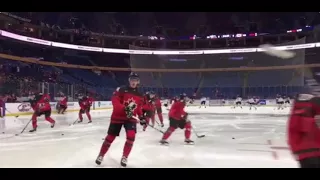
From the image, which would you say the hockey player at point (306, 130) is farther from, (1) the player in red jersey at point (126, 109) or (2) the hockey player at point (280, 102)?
(2) the hockey player at point (280, 102)

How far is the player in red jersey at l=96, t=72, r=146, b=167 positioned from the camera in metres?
Answer: 3.11

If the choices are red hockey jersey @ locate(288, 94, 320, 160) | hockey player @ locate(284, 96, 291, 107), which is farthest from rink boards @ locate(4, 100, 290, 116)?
red hockey jersey @ locate(288, 94, 320, 160)

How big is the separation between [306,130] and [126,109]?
189 cm

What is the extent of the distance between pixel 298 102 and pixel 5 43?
16.8 meters

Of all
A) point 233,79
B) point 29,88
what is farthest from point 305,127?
point 233,79

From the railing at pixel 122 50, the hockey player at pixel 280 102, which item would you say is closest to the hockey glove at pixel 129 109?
the railing at pixel 122 50

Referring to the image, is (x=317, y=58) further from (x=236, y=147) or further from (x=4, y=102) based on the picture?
(x=4, y=102)

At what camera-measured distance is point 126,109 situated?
313cm

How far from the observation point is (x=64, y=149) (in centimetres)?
427

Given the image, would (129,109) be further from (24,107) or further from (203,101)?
(203,101)

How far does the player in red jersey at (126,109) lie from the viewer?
311 centimetres

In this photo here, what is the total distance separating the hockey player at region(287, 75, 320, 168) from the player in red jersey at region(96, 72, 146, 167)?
1741 millimetres

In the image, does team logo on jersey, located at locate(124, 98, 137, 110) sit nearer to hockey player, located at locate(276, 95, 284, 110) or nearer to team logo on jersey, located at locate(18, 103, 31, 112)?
team logo on jersey, located at locate(18, 103, 31, 112)
